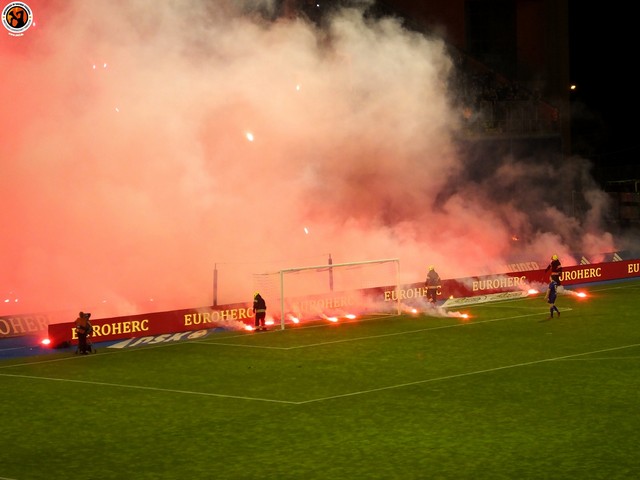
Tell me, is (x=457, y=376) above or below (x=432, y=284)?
below

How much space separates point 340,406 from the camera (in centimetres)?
1736

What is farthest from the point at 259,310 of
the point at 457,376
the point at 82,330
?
the point at 457,376

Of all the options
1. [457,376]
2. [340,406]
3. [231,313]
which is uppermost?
[231,313]

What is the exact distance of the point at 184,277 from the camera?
32.6m

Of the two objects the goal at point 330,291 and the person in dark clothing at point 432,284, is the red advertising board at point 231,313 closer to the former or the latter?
the goal at point 330,291

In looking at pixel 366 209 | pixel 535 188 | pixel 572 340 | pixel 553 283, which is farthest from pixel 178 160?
pixel 535 188

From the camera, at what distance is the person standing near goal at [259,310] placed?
27062 mm

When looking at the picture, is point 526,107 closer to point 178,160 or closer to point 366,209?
point 366,209

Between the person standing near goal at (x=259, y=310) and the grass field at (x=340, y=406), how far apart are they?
2.80ft

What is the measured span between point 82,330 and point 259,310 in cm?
523

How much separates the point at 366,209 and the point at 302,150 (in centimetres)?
517

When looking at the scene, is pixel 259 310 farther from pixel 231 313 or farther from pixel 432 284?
pixel 432 284

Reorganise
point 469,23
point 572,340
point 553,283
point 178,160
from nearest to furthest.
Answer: point 572,340, point 553,283, point 178,160, point 469,23

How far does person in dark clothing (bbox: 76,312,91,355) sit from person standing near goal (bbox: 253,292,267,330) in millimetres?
4935
